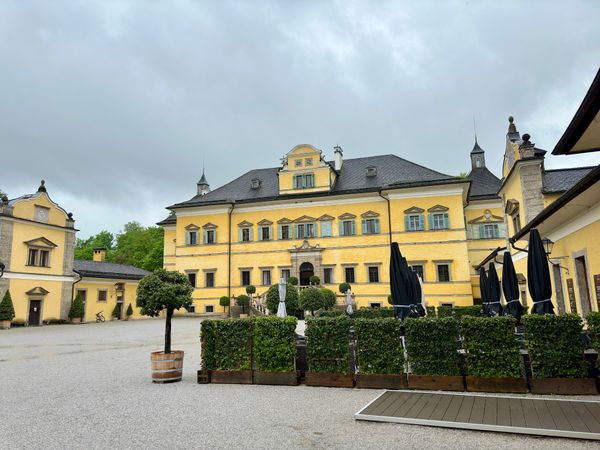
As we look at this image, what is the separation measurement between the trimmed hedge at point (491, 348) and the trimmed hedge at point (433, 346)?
22cm

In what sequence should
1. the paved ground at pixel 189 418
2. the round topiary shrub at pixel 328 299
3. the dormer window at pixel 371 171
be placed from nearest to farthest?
the paved ground at pixel 189 418
the round topiary shrub at pixel 328 299
the dormer window at pixel 371 171

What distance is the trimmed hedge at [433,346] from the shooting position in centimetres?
784

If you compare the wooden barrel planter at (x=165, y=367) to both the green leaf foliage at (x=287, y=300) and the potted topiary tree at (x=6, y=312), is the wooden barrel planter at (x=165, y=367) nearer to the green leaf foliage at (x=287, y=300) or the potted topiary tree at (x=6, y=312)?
the green leaf foliage at (x=287, y=300)

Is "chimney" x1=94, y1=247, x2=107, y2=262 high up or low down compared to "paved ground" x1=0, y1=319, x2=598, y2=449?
up

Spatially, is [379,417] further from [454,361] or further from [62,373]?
[62,373]

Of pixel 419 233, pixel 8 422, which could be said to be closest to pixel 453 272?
pixel 419 233

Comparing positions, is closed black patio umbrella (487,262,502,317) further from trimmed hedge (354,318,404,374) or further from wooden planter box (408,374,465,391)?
trimmed hedge (354,318,404,374)

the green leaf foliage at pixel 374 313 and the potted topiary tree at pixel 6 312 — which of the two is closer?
the green leaf foliage at pixel 374 313

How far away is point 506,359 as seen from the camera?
24.6 feet

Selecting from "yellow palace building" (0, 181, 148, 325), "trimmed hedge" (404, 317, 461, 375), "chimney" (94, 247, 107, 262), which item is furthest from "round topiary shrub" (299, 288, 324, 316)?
"chimney" (94, 247, 107, 262)

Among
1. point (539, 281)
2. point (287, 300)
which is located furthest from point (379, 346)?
point (287, 300)

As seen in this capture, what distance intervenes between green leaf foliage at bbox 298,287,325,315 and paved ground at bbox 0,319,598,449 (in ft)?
60.3

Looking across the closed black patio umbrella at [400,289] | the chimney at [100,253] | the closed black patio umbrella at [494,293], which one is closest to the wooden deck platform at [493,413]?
the closed black patio umbrella at [400,289]

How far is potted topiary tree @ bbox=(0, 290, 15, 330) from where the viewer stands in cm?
2855
